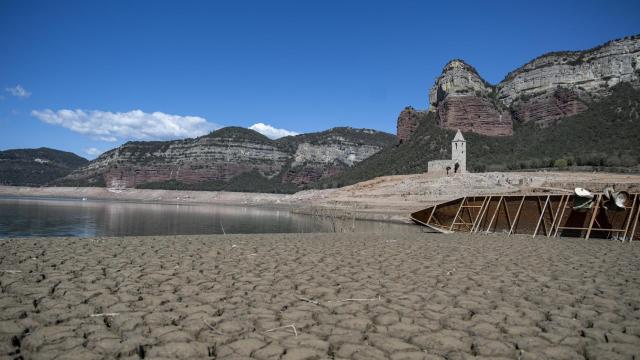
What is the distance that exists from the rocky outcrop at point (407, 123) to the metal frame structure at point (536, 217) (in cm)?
7892

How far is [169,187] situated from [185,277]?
126 metres

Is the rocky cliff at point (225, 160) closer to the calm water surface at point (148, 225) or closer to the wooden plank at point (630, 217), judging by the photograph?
the calm water surface at point (148, 225)

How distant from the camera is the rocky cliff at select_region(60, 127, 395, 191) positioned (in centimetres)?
13362

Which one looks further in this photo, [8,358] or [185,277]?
[185,277]

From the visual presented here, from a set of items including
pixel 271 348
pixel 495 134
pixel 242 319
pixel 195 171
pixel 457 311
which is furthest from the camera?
pixel 195 171

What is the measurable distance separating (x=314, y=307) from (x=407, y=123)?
319 feet

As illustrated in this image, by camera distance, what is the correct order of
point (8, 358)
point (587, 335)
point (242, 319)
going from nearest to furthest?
point (8, 358)
point (587, 335)
point (242, 319)

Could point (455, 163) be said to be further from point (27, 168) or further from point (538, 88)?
point (27, 168)

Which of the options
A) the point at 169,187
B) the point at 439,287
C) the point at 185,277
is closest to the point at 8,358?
A: the point at 185,277

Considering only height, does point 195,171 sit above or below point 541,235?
above

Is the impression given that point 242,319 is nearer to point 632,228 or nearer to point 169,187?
point 632,228

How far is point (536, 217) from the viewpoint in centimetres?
1692

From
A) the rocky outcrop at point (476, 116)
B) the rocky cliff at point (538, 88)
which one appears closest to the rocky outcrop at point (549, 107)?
the rocky cliff at point (538, 88)

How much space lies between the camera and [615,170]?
141 ft
